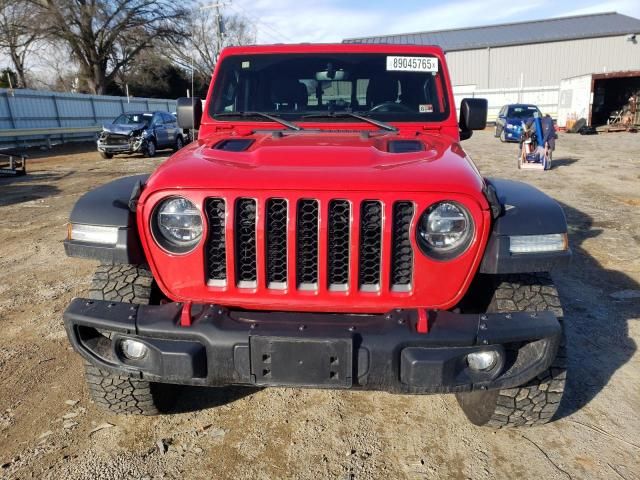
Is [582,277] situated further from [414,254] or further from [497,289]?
[414,254]

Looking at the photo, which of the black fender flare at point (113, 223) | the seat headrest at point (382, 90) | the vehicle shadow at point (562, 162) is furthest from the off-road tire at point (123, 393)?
the vehicle shadow at point (562, 162)

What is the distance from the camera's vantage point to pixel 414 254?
2203mm

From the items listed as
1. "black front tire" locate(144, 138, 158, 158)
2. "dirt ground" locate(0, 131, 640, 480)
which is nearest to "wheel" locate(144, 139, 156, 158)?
"black front tire" locate(144, 138, 158, 158)

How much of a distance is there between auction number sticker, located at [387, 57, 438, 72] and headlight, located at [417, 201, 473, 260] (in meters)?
1.84

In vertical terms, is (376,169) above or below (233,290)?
above

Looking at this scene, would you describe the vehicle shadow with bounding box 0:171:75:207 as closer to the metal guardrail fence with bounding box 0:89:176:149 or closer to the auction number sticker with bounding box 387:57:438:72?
the metal guardrail fence with bounding box 0:89:176:149

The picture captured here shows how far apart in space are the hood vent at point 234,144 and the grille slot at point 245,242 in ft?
2.01

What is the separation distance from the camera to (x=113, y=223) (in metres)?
2.31

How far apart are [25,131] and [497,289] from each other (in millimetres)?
21287

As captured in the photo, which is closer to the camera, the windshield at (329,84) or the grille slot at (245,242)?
the grille slot at (245,242)

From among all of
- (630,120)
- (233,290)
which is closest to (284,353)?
(233,290)

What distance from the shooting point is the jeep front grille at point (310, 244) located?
84.9 inches

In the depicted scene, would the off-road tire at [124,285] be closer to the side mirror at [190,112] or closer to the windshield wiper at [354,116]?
the side mirror at [190,112]

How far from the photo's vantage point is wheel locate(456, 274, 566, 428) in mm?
2387
